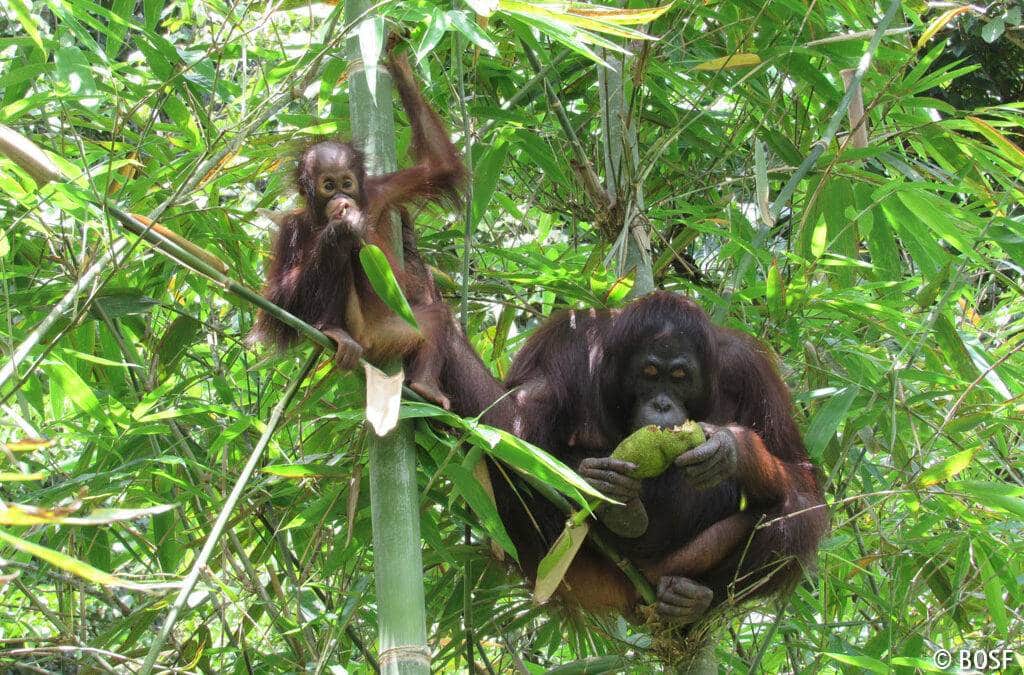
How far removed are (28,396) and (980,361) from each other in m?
2.57

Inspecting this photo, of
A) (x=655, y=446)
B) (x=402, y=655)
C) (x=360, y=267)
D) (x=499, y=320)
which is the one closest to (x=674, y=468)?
(x=655, y=446)

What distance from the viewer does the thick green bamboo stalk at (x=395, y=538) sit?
6.38 feet

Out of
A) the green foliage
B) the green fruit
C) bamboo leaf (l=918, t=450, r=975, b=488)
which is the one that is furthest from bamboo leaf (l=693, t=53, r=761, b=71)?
bamboo leaf (l=918, t=450, r=975, b=488)

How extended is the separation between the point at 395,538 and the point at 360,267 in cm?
97

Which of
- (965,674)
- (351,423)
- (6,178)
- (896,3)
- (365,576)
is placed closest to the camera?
(6,178)

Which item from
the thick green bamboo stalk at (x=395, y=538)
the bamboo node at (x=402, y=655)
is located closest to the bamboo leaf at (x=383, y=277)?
the thick green bamboo stalk at (x=395, y=538)

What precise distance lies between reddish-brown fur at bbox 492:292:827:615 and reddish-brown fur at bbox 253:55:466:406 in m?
0.37

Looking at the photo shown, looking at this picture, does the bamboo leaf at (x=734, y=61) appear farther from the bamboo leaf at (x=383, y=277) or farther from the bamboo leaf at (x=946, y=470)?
the bamboo leaf at (x=383, y=277)

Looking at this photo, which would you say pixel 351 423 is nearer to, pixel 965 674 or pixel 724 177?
pixel 965 674

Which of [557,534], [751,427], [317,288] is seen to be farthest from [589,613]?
[317,288]

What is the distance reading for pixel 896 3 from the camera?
9.47 ft

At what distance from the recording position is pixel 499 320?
352cm

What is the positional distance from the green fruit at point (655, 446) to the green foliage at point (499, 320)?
1.21 ft

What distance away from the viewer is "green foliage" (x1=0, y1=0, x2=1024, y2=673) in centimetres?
268
